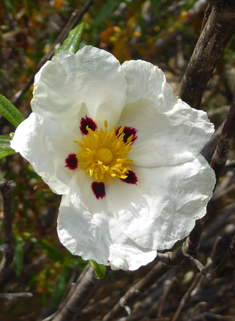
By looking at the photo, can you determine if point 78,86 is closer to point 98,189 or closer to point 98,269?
point 98,189

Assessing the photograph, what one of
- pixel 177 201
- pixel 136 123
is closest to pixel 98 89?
pixel 136 123

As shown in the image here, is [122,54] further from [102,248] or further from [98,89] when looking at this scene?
[102,248]

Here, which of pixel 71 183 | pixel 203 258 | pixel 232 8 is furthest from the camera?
pixel 203 258

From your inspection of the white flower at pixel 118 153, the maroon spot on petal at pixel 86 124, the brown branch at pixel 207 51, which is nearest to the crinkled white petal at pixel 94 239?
the white flower at pixel 118 153

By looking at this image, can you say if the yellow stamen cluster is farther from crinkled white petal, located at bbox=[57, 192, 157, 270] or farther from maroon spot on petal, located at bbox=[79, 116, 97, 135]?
crinkled white petal, located at bbox=[57, 192, 157, 270]

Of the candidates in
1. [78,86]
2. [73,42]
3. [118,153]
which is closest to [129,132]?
[118,153]

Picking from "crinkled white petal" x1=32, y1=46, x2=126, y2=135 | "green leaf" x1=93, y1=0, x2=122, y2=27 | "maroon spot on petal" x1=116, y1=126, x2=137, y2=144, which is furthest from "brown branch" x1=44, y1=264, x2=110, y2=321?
"green leaf" x1=93, y1=0, x2=122, y2=27

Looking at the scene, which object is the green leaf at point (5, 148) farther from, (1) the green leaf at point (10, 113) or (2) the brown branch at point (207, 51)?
(2) the brown branch at point (207, 51)
